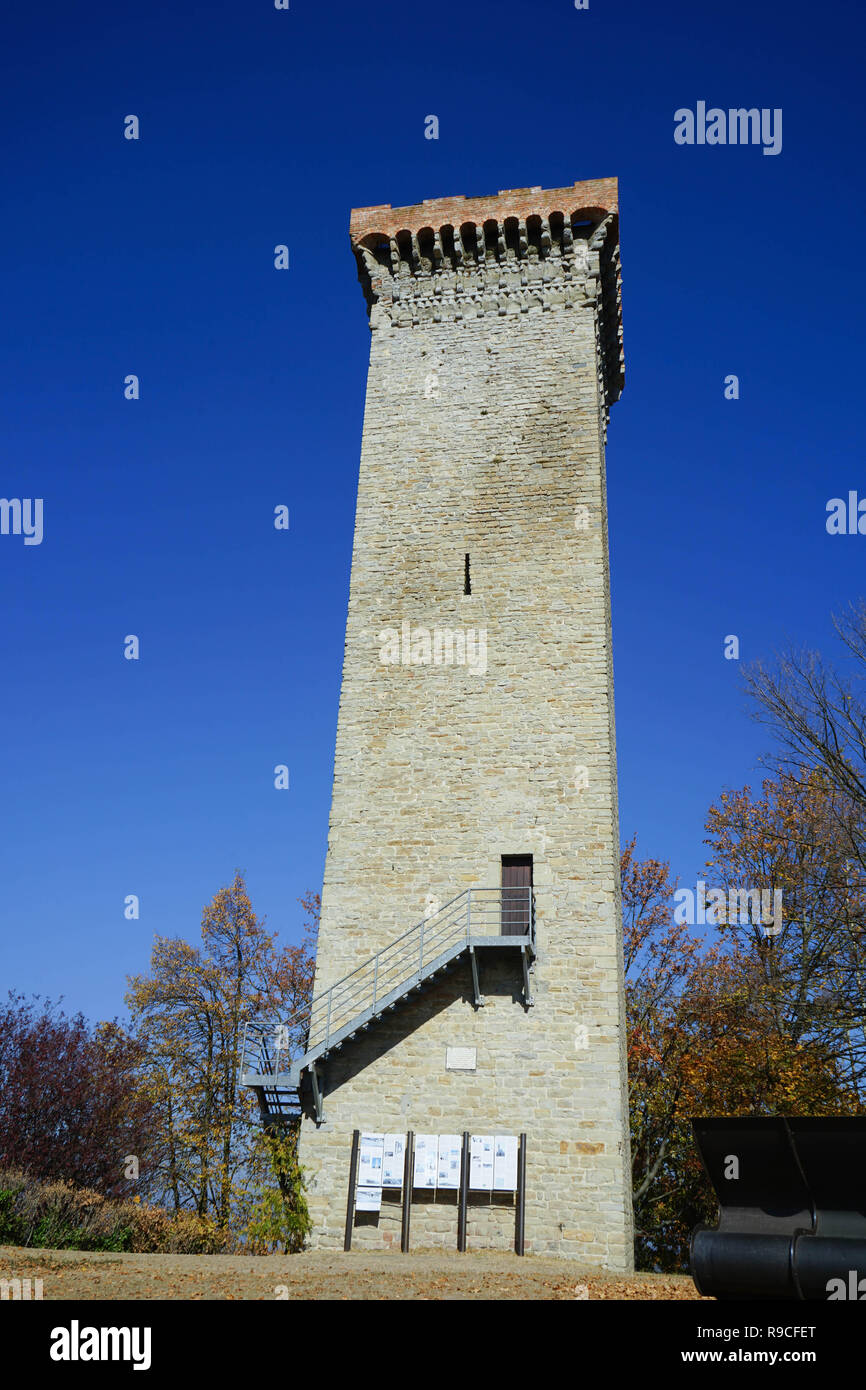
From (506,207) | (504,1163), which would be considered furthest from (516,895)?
(506,207)

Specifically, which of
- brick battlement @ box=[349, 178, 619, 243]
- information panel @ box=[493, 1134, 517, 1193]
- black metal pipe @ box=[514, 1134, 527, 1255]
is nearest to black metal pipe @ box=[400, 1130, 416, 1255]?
information panel @ box=[493, 1134, 517, 1193]

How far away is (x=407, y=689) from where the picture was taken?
63.9 ft

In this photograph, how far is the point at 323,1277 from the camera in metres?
11.8

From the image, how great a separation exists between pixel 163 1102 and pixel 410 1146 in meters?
14.3

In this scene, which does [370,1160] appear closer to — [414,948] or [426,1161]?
[426,1161]

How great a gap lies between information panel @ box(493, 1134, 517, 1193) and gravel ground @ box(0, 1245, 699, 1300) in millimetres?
958

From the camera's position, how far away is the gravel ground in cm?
1073

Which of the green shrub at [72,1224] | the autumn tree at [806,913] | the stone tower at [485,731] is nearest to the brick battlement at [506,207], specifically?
the stone tower at [485,731]

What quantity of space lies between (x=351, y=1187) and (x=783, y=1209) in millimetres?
11262

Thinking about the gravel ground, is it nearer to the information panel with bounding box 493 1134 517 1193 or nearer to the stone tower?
the information panel with bounding box 493 1134 517 1193

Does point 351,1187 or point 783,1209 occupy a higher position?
point 783,1209

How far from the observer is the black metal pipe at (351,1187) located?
50.9 feet
